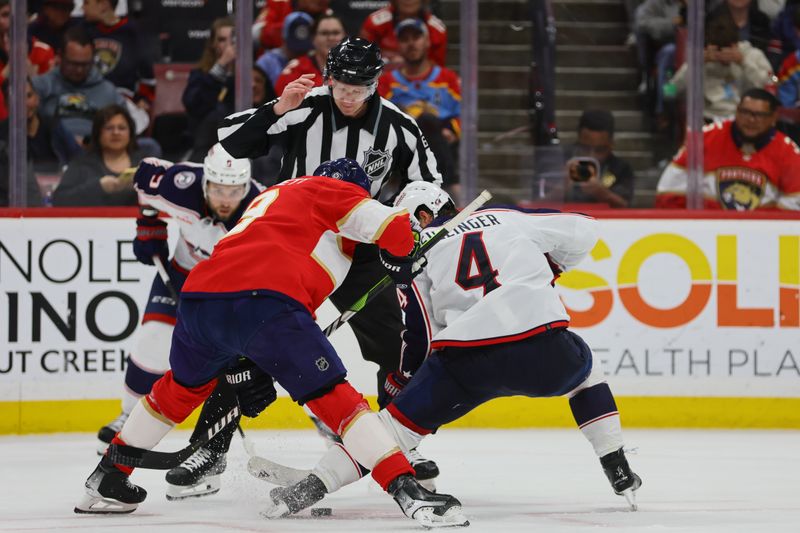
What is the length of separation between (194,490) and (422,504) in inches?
42.8

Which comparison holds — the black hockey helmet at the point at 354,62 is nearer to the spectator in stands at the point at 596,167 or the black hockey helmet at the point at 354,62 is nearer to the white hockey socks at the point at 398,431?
the white hockey socks at the point at 398,431

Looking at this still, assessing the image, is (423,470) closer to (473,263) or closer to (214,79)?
(473,263)

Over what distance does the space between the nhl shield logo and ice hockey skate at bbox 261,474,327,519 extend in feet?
3.59

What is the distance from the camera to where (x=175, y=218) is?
16.1ft

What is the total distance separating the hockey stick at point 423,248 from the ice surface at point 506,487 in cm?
55

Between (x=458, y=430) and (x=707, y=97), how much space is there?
1.88 meters

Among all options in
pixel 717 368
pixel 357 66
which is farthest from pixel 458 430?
pixel 357 66

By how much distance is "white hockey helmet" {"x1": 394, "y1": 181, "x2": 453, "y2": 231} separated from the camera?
12.6 feet

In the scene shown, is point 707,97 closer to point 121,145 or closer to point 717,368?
point 717,368

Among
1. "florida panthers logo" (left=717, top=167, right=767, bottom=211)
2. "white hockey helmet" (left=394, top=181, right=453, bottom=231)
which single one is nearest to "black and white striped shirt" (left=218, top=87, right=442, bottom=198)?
"white hockey helmet" (left=394, top=181, right=453, bottom=231)

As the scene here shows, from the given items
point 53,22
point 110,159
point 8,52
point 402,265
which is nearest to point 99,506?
point 402,265

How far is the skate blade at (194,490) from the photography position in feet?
13.5

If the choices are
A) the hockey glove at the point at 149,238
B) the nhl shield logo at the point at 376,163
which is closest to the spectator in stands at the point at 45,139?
the hockey glove at the point at 149,238

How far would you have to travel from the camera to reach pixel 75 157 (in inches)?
235
